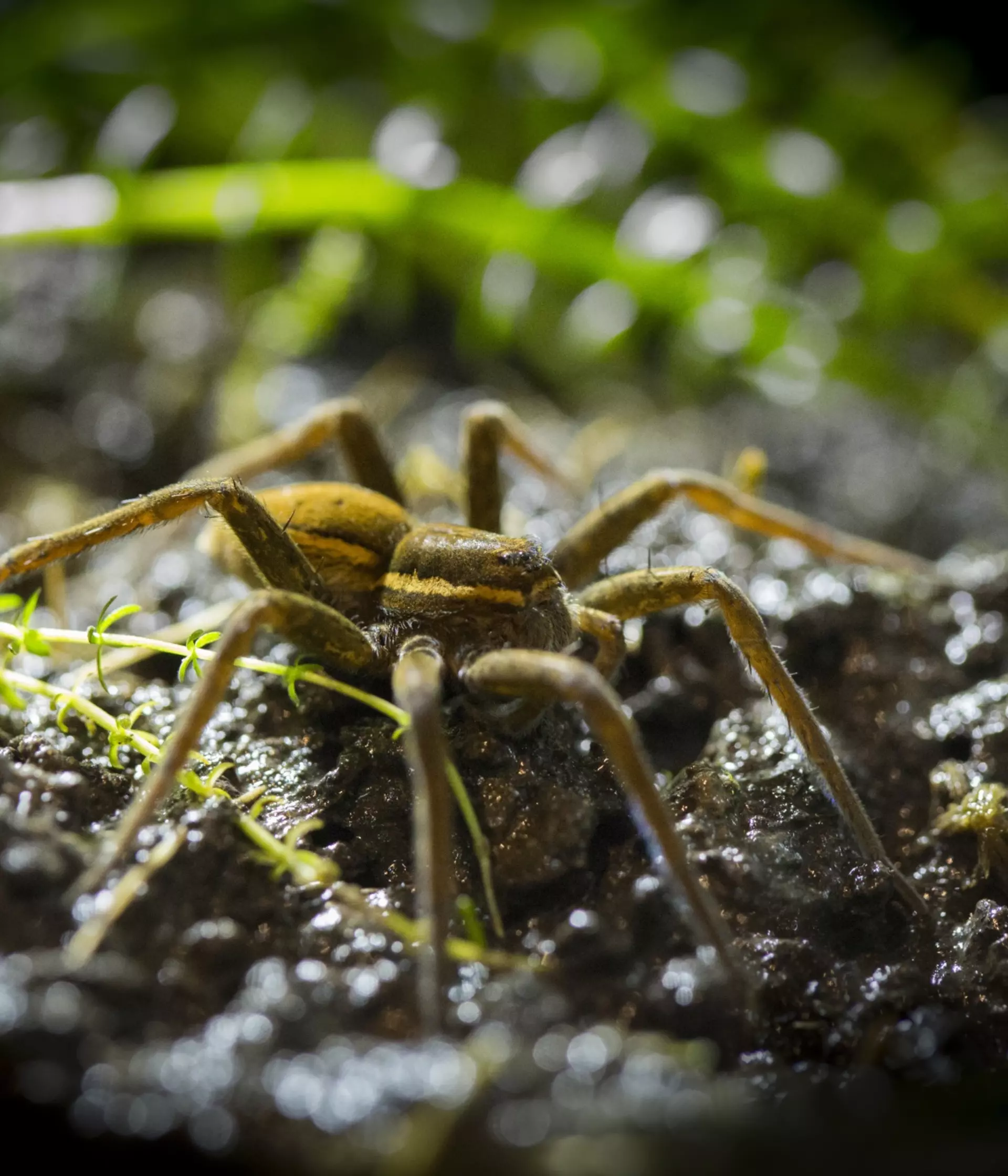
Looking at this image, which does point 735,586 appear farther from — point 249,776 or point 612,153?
point 612,153

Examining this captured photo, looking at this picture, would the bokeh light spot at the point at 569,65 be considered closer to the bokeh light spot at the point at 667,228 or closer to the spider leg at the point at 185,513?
the bokeh light spot at the point at 667,228

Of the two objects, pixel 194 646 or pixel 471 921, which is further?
pixel 194 646

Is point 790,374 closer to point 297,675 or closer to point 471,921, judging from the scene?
point 297,675

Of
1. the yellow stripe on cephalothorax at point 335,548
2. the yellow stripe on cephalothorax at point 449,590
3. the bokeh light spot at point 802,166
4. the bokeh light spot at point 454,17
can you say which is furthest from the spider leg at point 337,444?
the bokeh light spot at point 454,17

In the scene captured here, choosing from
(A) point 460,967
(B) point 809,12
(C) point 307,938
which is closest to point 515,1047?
(A) point 460,967

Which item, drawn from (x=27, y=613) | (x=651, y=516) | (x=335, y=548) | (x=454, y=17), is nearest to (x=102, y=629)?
(x=27, y=613)

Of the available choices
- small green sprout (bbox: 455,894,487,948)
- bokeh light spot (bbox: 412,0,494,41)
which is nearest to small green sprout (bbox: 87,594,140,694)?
small green sprout (bbox: 455,894,487,948)
